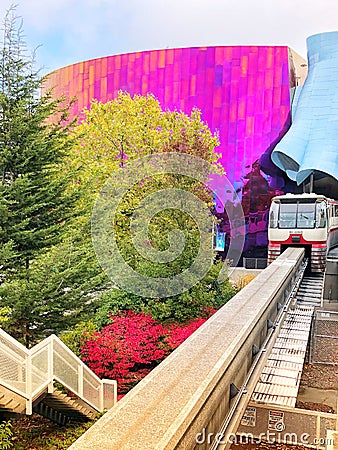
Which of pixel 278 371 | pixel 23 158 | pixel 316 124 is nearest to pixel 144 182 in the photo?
pixel 23 158

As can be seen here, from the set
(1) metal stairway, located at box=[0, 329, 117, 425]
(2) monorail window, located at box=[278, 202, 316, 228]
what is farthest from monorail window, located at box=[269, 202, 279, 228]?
(1) metal stairway, located at box=[0, 329, 117, 425]

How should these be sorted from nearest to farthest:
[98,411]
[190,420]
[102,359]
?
[190,420] → [98,411] → [102,359]

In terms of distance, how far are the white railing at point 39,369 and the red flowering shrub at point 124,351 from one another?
208 cm

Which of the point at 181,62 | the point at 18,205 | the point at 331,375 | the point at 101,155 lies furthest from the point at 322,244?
the point at 181,62

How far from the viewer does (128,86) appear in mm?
33781

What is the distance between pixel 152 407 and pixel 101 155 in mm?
15518

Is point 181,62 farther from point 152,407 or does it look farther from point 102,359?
point 152,407

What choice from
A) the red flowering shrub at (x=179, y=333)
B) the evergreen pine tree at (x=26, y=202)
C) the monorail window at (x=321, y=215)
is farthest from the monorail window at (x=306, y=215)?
the evergreen pine tree at (x=26, y=202)

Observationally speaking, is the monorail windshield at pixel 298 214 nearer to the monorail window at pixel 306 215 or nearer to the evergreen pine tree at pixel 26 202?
the monorail window at pixel 306 215

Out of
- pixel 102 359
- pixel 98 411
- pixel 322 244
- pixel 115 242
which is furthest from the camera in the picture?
pixel 322 244

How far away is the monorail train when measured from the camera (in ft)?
58.7

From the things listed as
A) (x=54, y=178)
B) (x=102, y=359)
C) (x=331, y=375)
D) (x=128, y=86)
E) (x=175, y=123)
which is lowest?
(x=331, y=375)

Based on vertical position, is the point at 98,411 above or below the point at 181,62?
below

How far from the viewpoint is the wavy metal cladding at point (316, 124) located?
2967 cm
